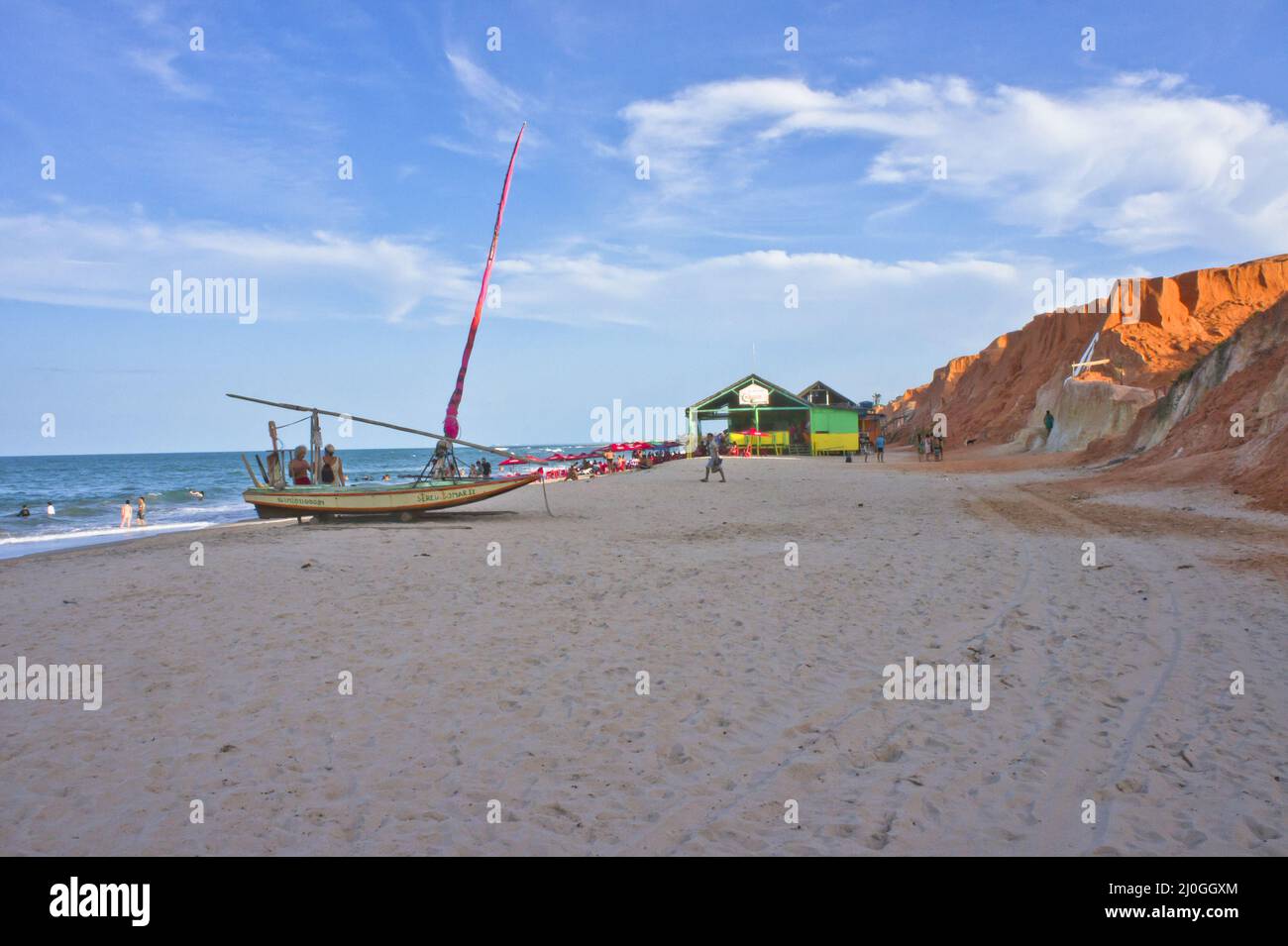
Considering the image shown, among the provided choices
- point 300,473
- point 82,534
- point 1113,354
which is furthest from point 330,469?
point 1113,354

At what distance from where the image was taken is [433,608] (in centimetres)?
959

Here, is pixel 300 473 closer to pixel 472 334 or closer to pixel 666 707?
pixel 472 334

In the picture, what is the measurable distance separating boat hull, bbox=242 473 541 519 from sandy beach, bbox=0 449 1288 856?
743 centimetres

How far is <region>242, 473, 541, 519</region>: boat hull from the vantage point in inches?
798

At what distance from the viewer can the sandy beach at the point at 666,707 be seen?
421 cm

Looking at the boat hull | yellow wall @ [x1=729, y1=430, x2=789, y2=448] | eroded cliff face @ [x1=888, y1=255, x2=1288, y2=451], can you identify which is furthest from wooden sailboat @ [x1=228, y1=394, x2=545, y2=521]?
yellow wall @ [x1=729, y1=430, x2=789, y2=448]

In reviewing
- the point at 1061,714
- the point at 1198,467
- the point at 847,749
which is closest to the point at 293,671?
the point at 847,749

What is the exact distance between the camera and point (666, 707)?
602 cm

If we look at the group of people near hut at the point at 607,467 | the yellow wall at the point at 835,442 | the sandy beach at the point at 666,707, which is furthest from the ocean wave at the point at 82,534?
the yellow wall at the point at 835,442

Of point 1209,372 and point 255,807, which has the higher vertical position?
point 1209,372

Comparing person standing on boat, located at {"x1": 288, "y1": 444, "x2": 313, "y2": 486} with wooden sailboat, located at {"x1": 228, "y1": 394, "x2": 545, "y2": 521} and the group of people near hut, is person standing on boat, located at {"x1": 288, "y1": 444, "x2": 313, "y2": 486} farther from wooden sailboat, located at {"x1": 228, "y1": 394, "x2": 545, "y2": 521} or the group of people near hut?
the group of people near hut

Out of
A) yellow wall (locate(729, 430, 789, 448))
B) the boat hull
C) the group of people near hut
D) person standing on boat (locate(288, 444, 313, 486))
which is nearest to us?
the boat hull

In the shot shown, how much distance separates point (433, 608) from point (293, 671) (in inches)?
101
